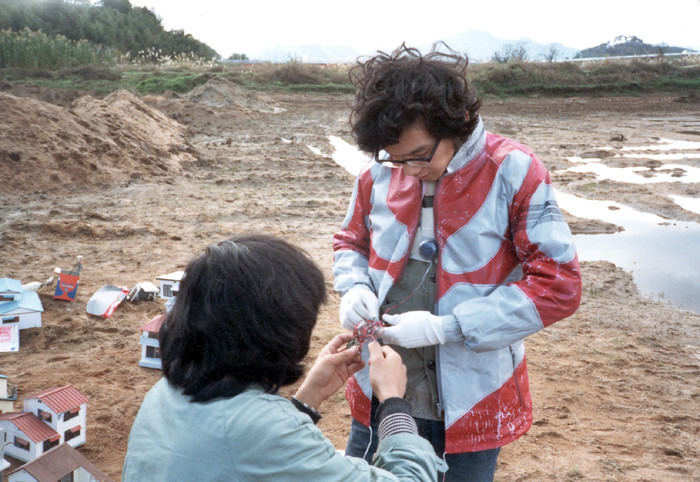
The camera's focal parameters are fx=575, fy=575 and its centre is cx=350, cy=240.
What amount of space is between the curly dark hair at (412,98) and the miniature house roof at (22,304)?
3.47 metres

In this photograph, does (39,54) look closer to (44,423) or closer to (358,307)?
(44,423)

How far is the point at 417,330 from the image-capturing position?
1734 millimetres

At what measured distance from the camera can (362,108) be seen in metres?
1.78

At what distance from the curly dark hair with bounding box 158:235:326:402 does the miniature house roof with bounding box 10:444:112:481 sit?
136 centimetres

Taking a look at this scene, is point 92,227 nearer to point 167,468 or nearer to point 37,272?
point 37,272

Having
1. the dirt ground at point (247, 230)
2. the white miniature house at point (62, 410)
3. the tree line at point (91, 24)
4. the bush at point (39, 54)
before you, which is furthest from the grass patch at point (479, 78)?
the white miniature house at point (62, 410)

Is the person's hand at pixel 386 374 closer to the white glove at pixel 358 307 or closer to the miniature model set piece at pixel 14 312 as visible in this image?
the white glove at pixel 358 307

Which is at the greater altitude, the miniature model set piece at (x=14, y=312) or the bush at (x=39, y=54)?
the bush at (x=39, y=54)

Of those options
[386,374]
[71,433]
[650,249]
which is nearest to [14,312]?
[71,433]

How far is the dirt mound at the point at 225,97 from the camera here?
1803 cm

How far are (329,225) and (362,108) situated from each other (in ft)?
18.4

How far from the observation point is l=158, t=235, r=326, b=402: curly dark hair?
1.34 m

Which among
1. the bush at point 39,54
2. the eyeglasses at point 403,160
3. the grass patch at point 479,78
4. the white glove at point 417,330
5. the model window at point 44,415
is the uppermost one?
the bush at point 39,54

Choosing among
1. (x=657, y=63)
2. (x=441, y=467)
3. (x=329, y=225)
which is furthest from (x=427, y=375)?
(x=657, y=63)
